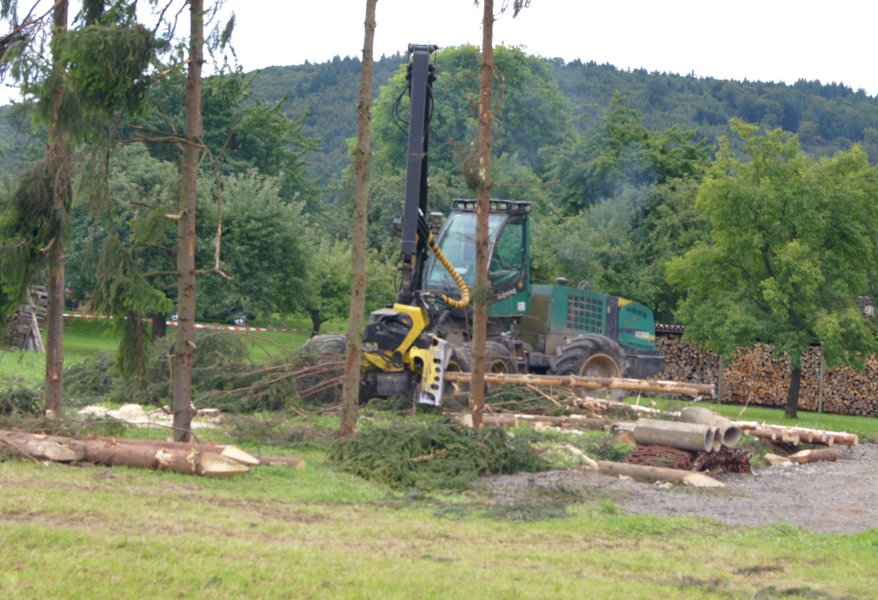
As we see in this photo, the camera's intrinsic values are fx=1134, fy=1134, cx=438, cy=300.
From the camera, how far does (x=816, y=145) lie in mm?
109188

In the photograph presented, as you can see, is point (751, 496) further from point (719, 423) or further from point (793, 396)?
point (793, 396)

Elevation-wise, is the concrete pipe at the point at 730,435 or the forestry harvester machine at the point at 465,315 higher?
the forestry harvester machine at the point at 465,315

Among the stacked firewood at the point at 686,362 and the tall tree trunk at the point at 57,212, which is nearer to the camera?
the tall tree trunk at the point at 57,212

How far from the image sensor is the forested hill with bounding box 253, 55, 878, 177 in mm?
107438

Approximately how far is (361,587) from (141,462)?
4815 mm

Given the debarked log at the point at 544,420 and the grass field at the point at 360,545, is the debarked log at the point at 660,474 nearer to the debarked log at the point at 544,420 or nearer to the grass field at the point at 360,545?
the grass field at the point at 360,545

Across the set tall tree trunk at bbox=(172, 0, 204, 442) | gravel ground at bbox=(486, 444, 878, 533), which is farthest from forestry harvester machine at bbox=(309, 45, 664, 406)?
tall tree trunk at bbox=(172, 0, 204, 442)

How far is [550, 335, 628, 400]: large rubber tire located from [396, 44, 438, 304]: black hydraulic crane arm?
13.3 feet

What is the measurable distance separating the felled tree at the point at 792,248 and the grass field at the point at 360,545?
13.9 m

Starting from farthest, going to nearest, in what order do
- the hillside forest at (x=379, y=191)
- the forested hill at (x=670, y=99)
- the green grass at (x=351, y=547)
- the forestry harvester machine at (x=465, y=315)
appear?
the forested hill at (x=670, y=99)
the forestry harvester machine at (x=465, y=315)
the hillside forest at (x=379, y=191)
the green grass at (x=351, y=547)

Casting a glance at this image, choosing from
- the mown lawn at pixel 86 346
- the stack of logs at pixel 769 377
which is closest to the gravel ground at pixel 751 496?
the mown lawn at pixel 86 346

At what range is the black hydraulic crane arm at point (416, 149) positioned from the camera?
18.4m

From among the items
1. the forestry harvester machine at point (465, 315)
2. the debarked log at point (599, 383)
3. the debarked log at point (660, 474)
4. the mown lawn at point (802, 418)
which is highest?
the forestry harvester machine at point (465, 315)

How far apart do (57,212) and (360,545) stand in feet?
21.9
